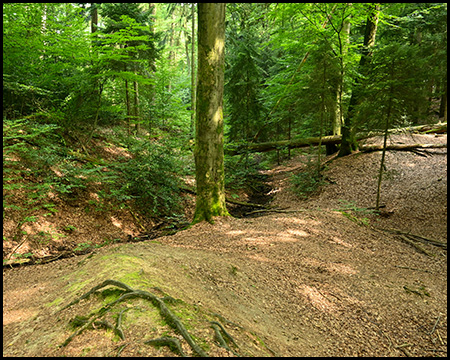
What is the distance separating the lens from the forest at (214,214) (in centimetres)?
280

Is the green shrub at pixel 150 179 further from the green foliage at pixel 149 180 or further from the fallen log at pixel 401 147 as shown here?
the fallen log at pixel 401 147

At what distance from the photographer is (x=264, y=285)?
429 centimetres

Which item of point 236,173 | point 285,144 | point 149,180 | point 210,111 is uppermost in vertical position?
point 210,111

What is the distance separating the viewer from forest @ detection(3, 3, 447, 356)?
280cm

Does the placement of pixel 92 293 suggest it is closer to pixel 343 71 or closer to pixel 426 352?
pixel 426 352

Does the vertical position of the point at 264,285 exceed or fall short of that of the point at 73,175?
it falls short

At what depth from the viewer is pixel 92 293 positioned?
9.32 ft

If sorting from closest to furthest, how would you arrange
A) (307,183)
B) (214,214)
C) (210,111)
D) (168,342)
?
(168,342) < (210,111) < (214,214) < (307,183)

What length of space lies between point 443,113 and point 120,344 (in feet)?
81.6

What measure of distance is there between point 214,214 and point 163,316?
472 cm

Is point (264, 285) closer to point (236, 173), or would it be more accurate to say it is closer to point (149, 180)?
point (149, 180)

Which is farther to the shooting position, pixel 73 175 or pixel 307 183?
pixel 307 183

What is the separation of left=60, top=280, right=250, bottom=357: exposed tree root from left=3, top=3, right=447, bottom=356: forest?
0.02 m

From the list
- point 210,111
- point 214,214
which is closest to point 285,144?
point 210,111
